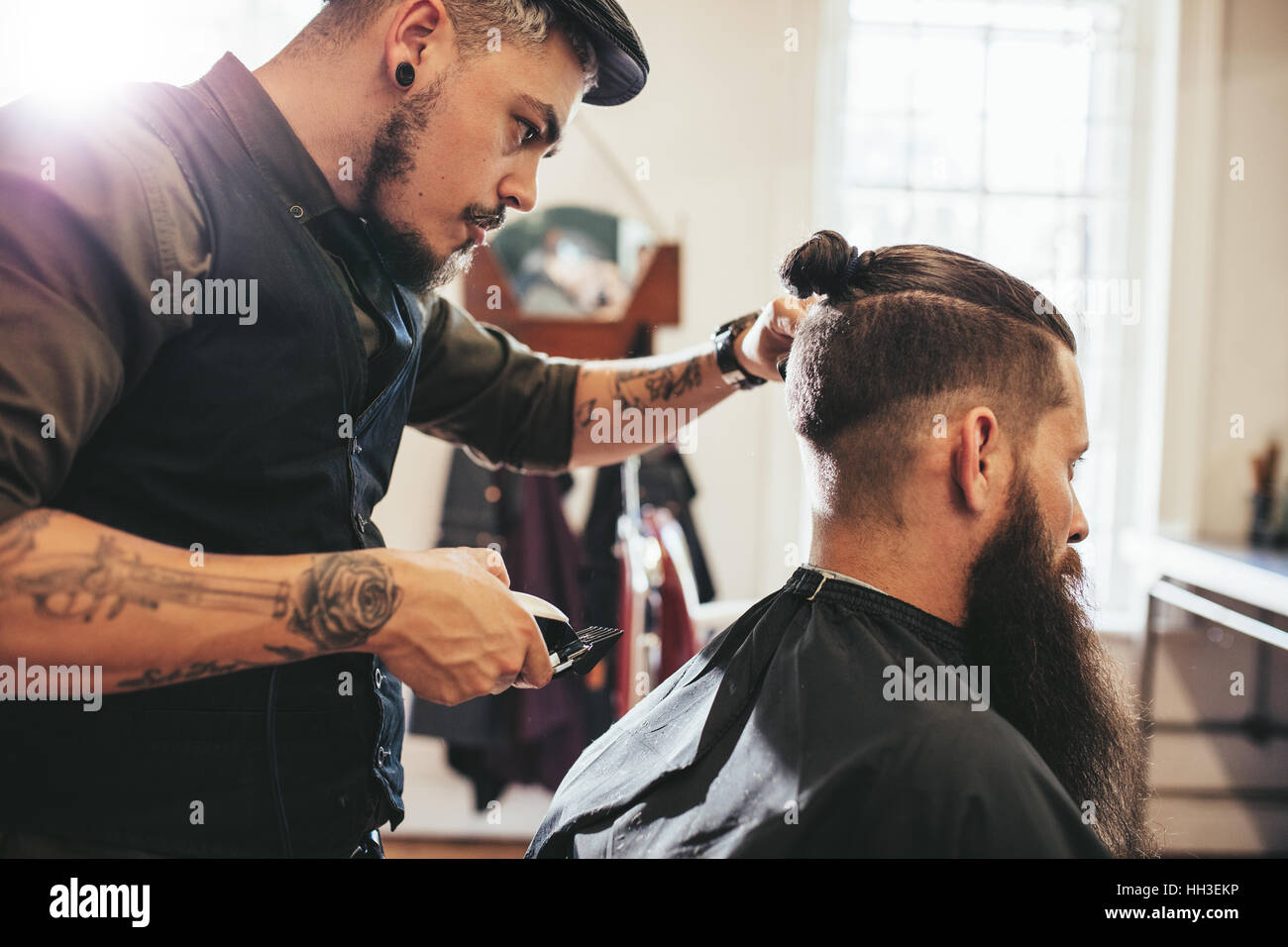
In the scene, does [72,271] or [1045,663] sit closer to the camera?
[72,271]

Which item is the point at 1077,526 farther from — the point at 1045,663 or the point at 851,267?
the point at 851,267

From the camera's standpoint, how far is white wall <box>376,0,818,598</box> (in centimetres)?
299

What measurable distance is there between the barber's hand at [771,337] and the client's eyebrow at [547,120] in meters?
0.37

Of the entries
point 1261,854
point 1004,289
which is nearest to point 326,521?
point 1004,289

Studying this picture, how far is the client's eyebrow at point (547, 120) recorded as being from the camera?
1086 millimetres

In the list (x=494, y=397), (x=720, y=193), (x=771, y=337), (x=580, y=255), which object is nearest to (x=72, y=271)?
(x=494, y=397)

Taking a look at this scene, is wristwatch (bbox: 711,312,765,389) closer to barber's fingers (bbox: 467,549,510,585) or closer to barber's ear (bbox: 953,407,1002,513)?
barber's ear (bbox: 953,407,1002,513)

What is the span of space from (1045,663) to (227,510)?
0.95m

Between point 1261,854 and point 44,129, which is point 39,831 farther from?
point 1261,854

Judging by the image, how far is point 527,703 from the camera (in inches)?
104

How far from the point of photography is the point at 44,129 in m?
0.81

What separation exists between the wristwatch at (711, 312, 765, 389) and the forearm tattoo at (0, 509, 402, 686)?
2.45 ft

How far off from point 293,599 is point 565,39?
2.46 ft
